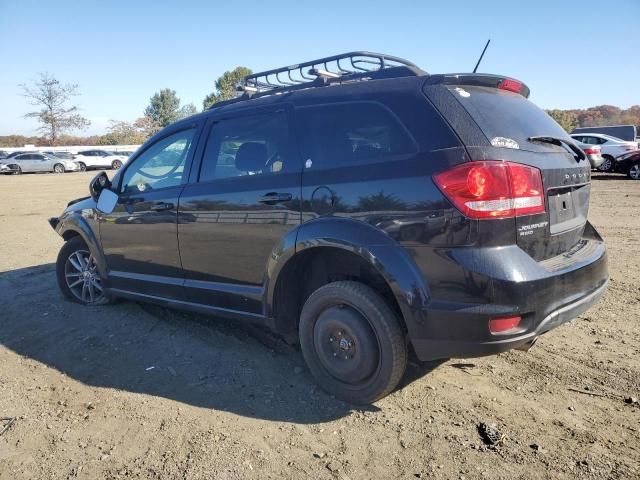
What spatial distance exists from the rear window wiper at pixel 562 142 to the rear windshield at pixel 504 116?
0.11 feet

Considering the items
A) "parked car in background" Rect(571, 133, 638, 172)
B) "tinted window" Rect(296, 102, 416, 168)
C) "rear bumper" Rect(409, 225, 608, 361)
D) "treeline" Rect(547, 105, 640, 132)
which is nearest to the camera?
"rear bumper" Rect(409, 225, 608, 361)

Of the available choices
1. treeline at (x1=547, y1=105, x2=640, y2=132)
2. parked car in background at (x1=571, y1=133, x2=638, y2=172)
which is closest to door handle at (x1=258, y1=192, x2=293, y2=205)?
parked car in background at (x1=571, y1=133, x2=638, y2=172)

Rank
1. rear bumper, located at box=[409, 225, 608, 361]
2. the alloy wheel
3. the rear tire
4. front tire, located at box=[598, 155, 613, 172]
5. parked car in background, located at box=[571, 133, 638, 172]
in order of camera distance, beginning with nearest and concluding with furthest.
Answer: rear bumper, located at box=[409, 225, 608, 361] < the alloy wheel < the rear tire < parked car in background, located at box=[571, 133, 638, 172] < front tire, located at box=[598, 155, 613, 172]

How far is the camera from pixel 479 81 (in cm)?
302

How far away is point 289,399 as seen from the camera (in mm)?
3215

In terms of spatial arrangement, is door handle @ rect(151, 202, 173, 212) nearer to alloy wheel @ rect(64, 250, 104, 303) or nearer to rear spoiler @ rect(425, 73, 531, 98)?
alloy wheel @ rect(64, 250, 104, 303)

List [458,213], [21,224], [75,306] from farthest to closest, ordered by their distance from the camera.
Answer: [21,224] → [75,306] → [458,213]

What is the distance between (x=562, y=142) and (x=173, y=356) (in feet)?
10.3

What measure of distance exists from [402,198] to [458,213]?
12.5 inches

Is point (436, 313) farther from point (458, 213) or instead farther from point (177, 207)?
point (177, 207)

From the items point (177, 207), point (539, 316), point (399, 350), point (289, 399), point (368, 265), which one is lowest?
point (289, 399)

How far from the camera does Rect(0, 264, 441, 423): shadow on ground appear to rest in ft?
10.6

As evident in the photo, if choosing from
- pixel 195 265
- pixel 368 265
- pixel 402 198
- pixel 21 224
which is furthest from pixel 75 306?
pixel 21 224

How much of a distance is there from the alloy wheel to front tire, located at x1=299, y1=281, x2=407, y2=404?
274 centimetres
